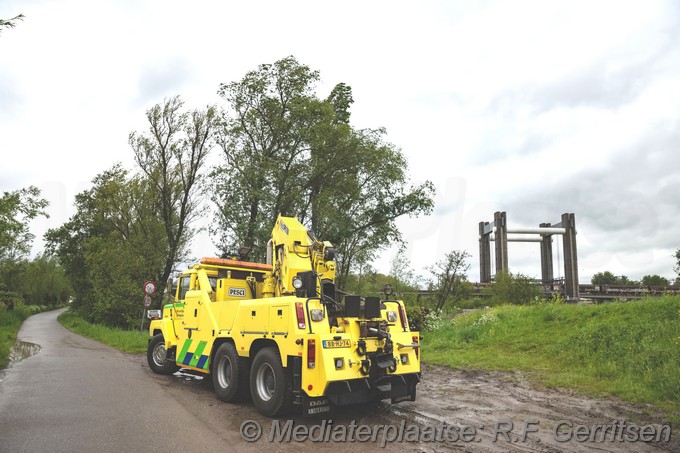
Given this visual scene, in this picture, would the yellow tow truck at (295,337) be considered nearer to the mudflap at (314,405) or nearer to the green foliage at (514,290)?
the mudflap at (314,405)

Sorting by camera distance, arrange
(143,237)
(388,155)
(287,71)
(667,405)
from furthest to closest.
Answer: (143,237), (388,155), (287,71), (667,405)

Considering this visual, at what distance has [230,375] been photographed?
8781 millimetres

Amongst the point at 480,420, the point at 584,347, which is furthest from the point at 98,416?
the point at 584,347

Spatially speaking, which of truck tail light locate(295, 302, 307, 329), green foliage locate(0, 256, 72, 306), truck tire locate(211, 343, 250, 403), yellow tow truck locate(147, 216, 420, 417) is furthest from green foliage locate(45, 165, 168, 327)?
truck tail light locate(295, 302, 307, 329)

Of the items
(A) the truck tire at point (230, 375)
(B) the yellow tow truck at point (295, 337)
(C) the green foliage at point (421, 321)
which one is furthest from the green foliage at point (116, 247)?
(A) the truck tire at point (230, 375)

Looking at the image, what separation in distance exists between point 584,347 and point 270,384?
8.47 m

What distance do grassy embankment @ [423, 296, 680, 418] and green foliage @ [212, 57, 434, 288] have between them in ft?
30.8

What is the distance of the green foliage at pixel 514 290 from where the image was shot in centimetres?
2942

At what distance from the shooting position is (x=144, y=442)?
619cm

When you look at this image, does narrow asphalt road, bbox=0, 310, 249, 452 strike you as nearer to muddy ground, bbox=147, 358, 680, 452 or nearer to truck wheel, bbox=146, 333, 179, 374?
truck wheel, bbox=146, 333, 179, 374

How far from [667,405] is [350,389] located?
5.58 m

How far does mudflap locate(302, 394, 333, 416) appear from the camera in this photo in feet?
23.0

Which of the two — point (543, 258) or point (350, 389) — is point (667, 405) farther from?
point (543, 258)

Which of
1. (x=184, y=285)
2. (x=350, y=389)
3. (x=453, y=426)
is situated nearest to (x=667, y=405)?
(x=453, y=426)
